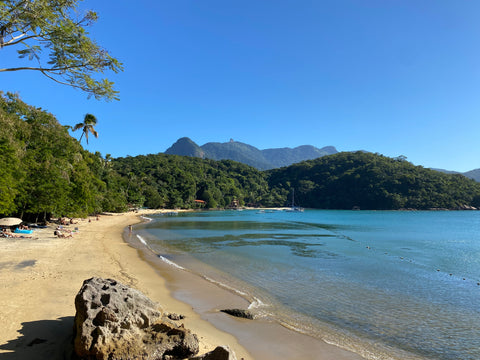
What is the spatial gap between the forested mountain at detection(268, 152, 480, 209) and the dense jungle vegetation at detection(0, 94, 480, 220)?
14.6 inches

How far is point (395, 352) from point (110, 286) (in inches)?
263

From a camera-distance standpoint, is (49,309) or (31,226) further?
(31,226)

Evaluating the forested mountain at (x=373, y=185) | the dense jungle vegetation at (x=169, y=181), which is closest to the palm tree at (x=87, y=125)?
the dense jungle vegetation at (x=169, y=181)

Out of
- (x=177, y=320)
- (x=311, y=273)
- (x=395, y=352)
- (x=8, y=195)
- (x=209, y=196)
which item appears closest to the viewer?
(x=395, y=352)

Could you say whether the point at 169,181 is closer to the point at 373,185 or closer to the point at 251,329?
the point at 373,185

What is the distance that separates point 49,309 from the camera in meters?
7.11

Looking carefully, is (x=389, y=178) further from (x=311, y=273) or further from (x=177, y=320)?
(x=177, y=320)

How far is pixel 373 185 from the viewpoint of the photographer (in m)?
126

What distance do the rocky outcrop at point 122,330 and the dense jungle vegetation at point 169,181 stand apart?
1693cm

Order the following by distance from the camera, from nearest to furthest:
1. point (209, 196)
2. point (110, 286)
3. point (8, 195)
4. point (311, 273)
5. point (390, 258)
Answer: point (110, 286), point (311, 273), point (8, 195), point (390, 258), point (209, 196)

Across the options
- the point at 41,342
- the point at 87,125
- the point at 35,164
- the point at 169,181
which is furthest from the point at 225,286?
the point at 169,181

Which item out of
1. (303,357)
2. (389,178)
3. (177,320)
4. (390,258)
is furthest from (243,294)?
(389,178)

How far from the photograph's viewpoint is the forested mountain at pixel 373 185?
114562mm

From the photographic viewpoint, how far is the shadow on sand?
4.99 metres
